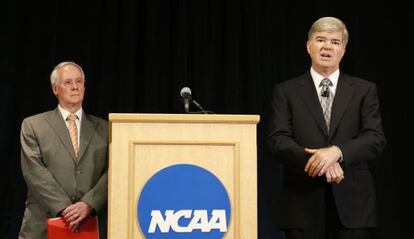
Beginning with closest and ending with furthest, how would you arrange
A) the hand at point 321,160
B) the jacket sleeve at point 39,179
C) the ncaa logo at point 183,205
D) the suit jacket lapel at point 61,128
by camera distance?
the ncaa logo at point 183,205 → the hand at point 321,160 → the jacket sleeve at point 39,179 → the suit jacket lapel at point 61,128

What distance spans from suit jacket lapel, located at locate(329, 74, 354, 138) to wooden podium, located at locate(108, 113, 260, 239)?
15.5 inches

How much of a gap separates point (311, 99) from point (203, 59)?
1949 mm

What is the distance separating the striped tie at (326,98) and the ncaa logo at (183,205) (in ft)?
1.99

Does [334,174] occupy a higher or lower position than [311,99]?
lower

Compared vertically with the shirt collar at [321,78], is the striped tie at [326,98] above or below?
below

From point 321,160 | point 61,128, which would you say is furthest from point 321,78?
point 61,128

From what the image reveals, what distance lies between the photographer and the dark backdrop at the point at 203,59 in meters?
4.29

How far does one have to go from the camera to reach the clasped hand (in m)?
2.35

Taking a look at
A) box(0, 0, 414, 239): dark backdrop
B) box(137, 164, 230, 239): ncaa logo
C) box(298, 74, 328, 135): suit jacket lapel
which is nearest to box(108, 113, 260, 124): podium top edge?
box(137, 164, 230, 239): ncaa logo

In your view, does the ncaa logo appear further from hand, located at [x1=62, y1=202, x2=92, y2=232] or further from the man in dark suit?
hand, located at [x1=62, y1=202, x2=92, y2=232]

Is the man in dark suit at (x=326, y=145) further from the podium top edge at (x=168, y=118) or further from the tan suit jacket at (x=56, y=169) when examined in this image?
the tan suit jacket at (x=56, y=169)

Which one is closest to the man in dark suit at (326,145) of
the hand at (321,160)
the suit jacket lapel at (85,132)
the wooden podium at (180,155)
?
the hand at (321,160)

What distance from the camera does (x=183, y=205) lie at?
7.42 feet

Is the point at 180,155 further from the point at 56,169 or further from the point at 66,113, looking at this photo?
the point at 66,113
